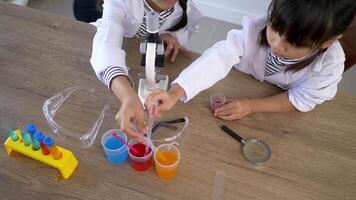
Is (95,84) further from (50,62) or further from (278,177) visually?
(278,177)

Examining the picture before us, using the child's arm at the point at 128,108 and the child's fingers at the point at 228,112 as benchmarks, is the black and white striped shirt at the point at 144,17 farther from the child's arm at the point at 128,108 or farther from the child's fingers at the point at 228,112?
the child's fingers at the point at 228,112

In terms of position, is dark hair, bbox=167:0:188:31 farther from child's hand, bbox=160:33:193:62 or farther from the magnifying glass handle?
the magnifying glass handle

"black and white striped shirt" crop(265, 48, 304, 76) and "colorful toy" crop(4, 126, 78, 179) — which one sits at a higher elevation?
"black and white striped shirt" crop(265, 48, 304, 76)

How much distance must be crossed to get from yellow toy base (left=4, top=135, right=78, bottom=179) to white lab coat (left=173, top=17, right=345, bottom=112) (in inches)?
13.9

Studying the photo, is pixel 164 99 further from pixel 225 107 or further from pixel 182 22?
pixel 182 22

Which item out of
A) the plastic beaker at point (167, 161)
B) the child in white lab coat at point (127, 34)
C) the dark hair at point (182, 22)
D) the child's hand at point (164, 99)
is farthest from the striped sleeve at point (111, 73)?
the dark hair at point (182, 22)

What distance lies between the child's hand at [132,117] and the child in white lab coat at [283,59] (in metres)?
0.03

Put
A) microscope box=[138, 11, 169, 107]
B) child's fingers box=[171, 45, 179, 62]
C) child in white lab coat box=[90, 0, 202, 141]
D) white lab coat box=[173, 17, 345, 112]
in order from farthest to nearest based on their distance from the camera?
child's fingers box=[171, 45, 179, 62] → white lab coat box=[173, 17, 345, 112] → child in white lab coat box=[90, 0, 202, 141] → microscope box=[138, 11, 169, 107]

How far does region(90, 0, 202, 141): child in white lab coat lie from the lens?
834 mm

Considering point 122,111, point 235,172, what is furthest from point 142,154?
point 235,172

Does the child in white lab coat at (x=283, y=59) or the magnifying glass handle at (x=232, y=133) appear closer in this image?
the child in white lab coat at (x=283, y=59)

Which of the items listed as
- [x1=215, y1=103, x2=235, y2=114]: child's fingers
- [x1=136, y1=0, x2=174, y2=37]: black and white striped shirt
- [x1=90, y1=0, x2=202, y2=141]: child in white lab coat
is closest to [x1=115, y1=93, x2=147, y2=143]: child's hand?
[x1=90, y1=0, x2=202, y2=141]: child in white lab coat

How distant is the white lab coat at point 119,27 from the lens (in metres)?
0.92

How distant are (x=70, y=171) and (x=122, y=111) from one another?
0.19 metres
